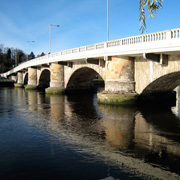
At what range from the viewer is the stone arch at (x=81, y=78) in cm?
2757

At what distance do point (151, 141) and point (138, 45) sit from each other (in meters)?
8.03

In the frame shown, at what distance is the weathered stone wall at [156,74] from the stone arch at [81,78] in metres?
11.2

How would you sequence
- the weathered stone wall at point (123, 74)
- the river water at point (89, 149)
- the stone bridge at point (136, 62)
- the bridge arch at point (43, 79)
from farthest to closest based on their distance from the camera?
1. the bridge arch at point (43, 79)
2. the weathered stone wall at point (123, 74)
3. the stone bridge at point (136, 62)
4. the river water at point (89, 149)

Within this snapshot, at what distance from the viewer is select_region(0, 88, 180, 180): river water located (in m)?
5.48

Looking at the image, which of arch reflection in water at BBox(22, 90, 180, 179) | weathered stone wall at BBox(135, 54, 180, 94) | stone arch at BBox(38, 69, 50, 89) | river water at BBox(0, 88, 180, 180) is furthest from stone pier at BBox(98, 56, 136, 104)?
stone arch at BBox(38, 69, 50, 89)

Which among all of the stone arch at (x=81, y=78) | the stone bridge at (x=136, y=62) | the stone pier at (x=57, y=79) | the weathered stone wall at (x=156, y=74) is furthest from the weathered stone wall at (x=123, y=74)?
the stone pier at (x=57, y=79)

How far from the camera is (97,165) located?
5.91 meters

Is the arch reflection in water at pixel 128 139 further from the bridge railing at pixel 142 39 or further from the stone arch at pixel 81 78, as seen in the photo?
the stone arch at pixel 81 78

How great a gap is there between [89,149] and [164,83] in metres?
11.3

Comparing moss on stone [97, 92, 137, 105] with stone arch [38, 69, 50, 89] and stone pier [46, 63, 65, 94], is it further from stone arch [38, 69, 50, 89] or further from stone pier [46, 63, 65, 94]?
stone arch [38, 69, 50, 89]

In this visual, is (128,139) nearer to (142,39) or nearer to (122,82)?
(142,39)

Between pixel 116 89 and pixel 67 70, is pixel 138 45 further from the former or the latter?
pixel 67 70

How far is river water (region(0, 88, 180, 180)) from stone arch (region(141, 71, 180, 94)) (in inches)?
157

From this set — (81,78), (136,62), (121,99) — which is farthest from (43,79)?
(136,62)
